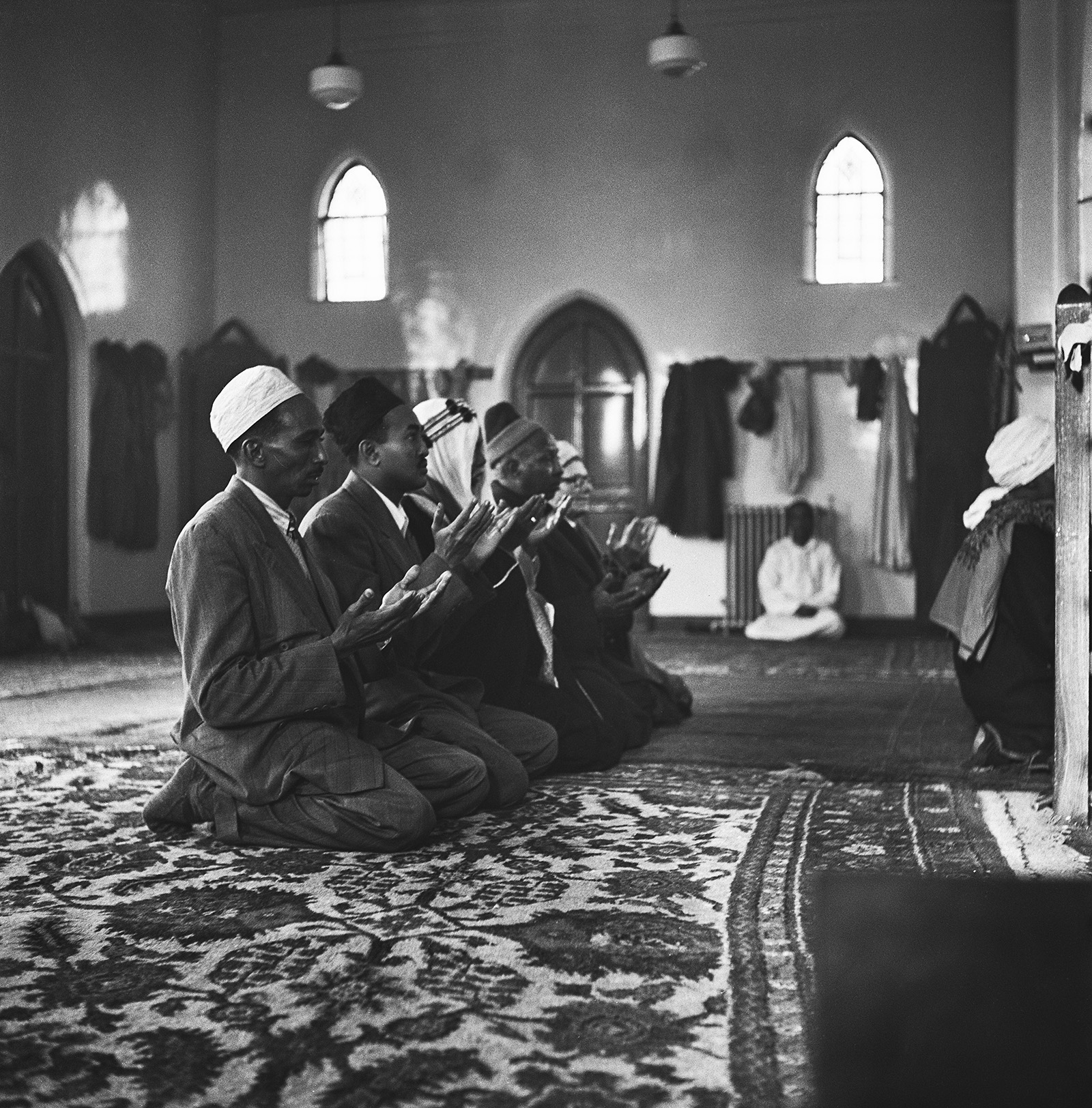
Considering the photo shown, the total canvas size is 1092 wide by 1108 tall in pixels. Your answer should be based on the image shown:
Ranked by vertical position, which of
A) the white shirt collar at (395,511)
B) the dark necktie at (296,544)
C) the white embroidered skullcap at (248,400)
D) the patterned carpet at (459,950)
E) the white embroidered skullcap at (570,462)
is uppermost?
the white embroidered skullcap at (248,400)

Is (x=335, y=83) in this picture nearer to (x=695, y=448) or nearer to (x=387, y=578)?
(x=695, y=448)

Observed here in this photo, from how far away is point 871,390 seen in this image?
9.82 metres

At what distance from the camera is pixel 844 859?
300cm

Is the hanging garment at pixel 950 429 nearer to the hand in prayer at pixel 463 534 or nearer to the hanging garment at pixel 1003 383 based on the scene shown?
the hanging garment at pixel 1003 383

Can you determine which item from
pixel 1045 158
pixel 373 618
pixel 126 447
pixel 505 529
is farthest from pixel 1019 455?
pixel 126 447

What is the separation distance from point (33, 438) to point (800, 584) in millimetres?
5344

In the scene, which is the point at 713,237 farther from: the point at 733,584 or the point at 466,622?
the point at 466,622

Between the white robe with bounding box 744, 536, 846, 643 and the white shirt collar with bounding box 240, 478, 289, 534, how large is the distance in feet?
22.6

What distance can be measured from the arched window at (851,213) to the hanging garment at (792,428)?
0.76 meters

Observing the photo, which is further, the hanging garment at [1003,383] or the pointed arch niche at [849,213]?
the pointed arch niche at [849,213]

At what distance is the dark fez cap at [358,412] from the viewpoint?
3.63 m

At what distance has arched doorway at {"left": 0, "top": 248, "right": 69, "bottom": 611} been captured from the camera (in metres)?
8.80

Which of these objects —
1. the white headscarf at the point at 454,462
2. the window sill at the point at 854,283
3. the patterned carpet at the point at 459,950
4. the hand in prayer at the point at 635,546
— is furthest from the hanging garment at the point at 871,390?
the patterned carpet at the point at 459,950

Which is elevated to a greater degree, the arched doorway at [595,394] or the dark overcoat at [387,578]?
the arched doorway at [595,394]
